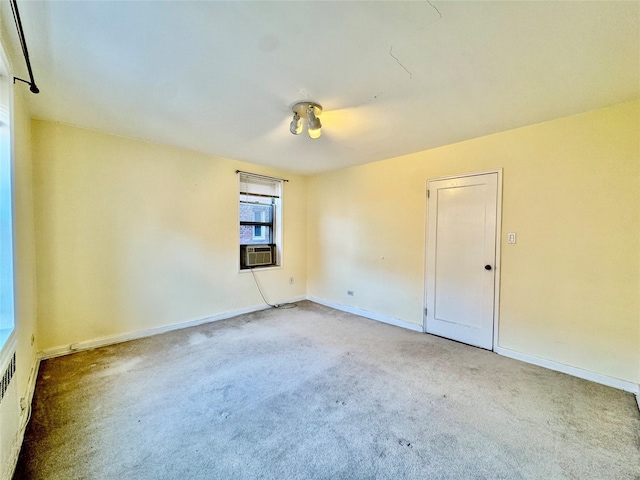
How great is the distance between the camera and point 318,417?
6.13 feet

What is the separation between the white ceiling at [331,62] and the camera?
1353mm

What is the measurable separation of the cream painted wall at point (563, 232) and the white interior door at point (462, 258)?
12 centimetres

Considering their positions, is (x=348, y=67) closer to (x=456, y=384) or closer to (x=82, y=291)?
(x=456, y=384)

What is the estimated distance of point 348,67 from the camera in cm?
176

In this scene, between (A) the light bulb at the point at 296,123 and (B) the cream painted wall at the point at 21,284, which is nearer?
(B) the cream painted wall at the point at 21,284

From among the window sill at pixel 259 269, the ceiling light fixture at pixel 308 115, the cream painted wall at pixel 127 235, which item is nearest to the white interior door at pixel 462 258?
the ceiling light fixture at pixel 308 115

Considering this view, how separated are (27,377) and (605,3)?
4299 millimetres

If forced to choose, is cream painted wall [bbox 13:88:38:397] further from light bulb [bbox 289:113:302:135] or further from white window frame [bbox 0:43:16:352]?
light bulb [bbox 289:113:302:135]

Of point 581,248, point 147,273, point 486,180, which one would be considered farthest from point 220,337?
point 581,248

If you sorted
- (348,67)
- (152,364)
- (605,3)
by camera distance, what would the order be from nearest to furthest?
(605,3) < (348,67) < (152,364)

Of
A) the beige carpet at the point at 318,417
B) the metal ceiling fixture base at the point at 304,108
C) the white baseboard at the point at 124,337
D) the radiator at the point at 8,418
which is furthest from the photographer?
the white baseboard at the point at 124,337

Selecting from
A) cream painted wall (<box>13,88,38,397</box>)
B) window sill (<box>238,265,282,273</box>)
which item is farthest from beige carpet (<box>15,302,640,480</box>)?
window sill (<box>238,265,282,273</box>)

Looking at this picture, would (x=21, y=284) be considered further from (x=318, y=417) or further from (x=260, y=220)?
(x=260, y=220)

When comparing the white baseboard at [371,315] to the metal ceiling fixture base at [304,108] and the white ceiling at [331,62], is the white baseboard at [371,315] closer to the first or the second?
the white ceiling at [331,62]
